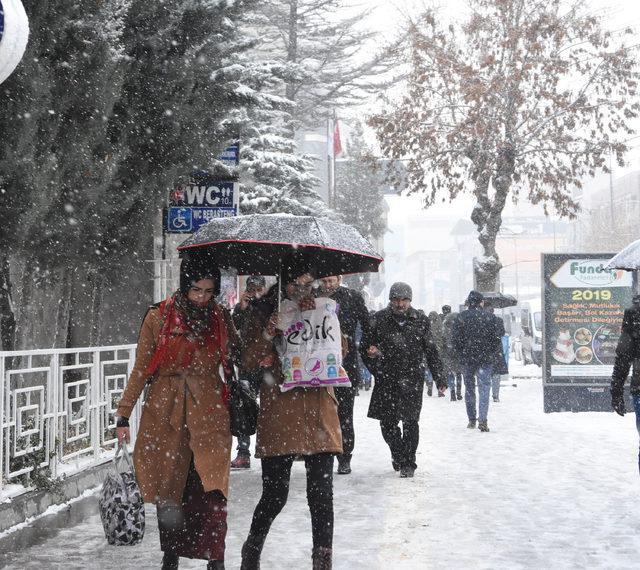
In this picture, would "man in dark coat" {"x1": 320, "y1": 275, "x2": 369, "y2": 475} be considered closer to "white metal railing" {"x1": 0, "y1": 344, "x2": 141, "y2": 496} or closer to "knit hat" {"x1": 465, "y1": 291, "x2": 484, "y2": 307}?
"white metal railing" {"x1": 0, "y1": 344, "x2": 141, "y2": 496}

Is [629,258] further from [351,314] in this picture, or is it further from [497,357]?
[497,357]

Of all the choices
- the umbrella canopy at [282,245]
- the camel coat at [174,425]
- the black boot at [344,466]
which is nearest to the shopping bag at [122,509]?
the camel coat at [174,425]

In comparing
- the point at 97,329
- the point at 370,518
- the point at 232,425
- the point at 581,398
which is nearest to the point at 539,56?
the point at 581,398

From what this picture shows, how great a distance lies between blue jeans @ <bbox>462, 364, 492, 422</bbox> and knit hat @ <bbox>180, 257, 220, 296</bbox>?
29.9ft

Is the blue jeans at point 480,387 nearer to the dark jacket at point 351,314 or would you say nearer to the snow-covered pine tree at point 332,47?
the dark jacket at point 351,314

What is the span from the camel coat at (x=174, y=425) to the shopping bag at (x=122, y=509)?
8.2 inches

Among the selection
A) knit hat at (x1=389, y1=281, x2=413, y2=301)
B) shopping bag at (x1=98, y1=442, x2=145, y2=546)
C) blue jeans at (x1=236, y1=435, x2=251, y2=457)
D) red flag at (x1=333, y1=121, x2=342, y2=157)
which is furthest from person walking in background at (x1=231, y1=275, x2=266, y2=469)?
red flag at (x1=333, y1=121, x2=342, y2=157)

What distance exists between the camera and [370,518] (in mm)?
7652

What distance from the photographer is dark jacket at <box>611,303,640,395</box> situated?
7320mm

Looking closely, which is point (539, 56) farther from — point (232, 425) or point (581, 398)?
point (232, 425)

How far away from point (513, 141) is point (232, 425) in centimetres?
2280

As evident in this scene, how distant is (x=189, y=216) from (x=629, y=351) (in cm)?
584

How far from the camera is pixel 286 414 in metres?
5.48

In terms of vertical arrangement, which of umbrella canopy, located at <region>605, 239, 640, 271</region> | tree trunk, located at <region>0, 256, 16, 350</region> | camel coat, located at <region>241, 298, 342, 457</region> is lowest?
camel coat, located at <region>241, 298, 342, 457</region>
